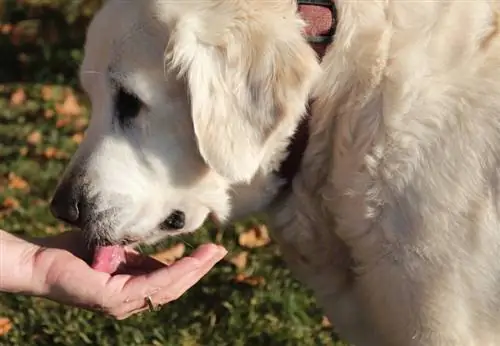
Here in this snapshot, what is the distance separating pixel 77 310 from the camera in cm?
399

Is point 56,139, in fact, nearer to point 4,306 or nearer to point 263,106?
point 4,306

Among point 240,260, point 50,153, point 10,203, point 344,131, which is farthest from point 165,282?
point 50,153

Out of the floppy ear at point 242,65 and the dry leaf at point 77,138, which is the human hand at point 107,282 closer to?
the floppy ear at point 242,65

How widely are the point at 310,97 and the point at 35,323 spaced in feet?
6.50

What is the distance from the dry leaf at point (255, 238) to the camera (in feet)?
14.7

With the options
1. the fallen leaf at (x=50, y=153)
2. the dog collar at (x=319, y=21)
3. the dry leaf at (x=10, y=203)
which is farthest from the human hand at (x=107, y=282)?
the fallen leaf at (x=50, y=153)

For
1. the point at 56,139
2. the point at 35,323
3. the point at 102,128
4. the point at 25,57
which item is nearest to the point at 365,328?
the point at 102,128

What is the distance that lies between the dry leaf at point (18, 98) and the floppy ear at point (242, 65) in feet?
11.7

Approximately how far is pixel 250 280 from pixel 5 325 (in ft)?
3.62

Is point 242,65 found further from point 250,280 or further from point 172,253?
point 172,253

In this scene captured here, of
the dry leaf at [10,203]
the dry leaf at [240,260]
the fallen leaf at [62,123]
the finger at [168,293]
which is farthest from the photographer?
the fallen leaf at [62,123]

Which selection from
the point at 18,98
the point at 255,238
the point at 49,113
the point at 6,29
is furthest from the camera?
the point at 6,29

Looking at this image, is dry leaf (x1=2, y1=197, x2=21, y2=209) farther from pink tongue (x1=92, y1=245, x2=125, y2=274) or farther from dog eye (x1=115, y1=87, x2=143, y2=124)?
dog eye (x1=115, y1=87, x2=143, y2=124)

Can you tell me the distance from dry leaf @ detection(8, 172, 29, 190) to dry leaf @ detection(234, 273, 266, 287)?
1420mm
